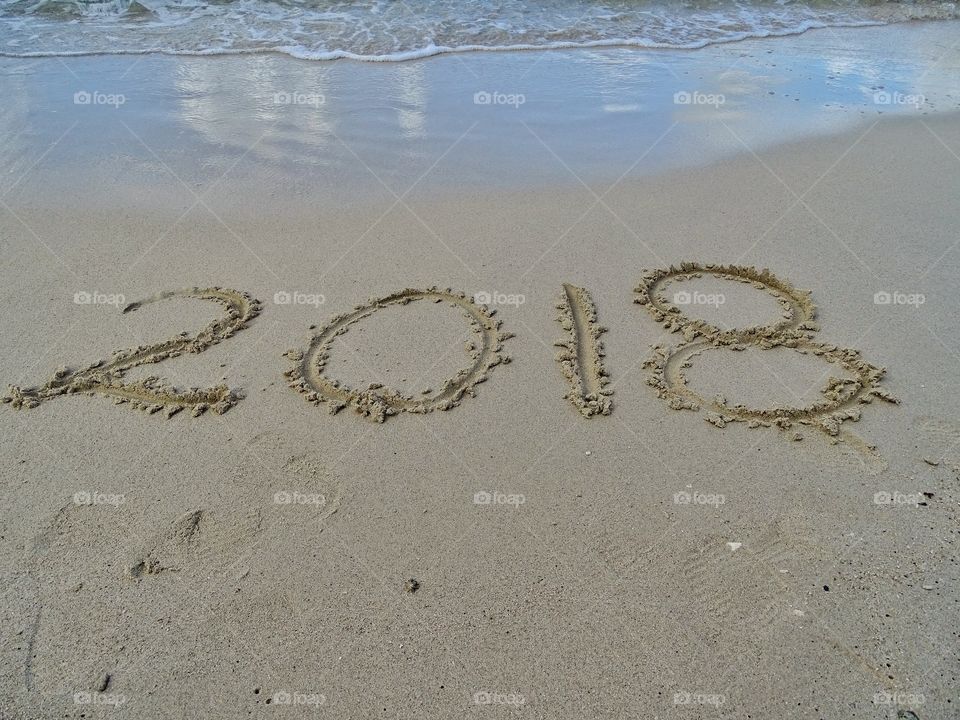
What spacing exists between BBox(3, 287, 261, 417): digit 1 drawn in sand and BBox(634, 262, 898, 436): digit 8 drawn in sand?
228 centimetres

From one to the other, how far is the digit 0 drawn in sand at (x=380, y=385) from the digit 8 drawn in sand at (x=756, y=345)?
34.5 inches

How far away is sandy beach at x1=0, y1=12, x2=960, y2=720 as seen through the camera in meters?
2.30

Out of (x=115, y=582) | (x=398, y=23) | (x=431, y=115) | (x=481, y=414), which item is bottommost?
(x=115, y=582)

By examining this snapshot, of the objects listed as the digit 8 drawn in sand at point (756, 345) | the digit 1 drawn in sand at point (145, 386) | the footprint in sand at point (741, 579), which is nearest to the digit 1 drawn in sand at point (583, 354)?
the digit 8 drawn in sand at point (756, 345)

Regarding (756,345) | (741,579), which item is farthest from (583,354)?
(741,579)

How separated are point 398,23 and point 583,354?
676 cm

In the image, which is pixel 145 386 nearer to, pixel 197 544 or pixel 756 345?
pixel 197 544

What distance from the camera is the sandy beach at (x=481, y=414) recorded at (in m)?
2.30

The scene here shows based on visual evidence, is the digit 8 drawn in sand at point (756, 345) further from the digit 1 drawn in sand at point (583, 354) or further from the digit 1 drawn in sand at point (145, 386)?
the digit 1 drawn in sand at point (145, 386)

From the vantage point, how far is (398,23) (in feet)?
28.4

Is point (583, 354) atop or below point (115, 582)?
atop

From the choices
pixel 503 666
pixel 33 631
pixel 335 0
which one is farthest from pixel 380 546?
pixel 335 0

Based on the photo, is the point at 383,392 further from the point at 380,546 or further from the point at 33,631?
the point at 33,631

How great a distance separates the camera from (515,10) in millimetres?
9172
